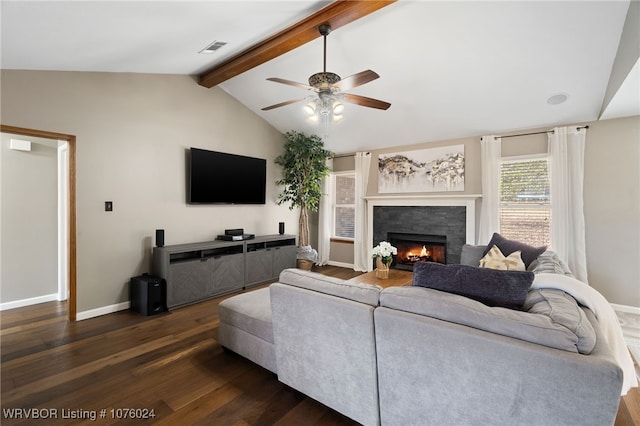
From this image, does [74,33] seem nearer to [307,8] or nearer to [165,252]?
[307,8]

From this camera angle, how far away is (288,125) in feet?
18.2

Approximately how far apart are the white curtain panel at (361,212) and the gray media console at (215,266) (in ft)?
4.72

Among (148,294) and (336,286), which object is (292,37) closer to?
(336,286)

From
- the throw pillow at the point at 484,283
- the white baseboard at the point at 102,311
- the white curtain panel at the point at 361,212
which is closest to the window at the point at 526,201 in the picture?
the white curtain panel at the point at 361,212

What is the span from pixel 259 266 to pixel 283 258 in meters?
0.54

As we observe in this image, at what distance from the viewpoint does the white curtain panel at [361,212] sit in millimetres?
5715

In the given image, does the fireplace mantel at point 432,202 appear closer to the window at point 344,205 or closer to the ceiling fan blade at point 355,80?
the window at point 344,205

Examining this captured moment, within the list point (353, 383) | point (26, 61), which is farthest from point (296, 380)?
point (26, 61)

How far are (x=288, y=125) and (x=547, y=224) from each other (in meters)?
4.41

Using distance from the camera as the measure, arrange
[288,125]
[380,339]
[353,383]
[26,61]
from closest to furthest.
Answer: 1. [380,339]
2. [353,383]
3. [26,61]
4. [288,125]

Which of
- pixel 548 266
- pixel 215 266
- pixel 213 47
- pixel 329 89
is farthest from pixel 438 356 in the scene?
pixel 213 47

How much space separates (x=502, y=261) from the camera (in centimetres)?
309

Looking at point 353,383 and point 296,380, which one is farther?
point 296,380

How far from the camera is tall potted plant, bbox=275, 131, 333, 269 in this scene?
545cm
